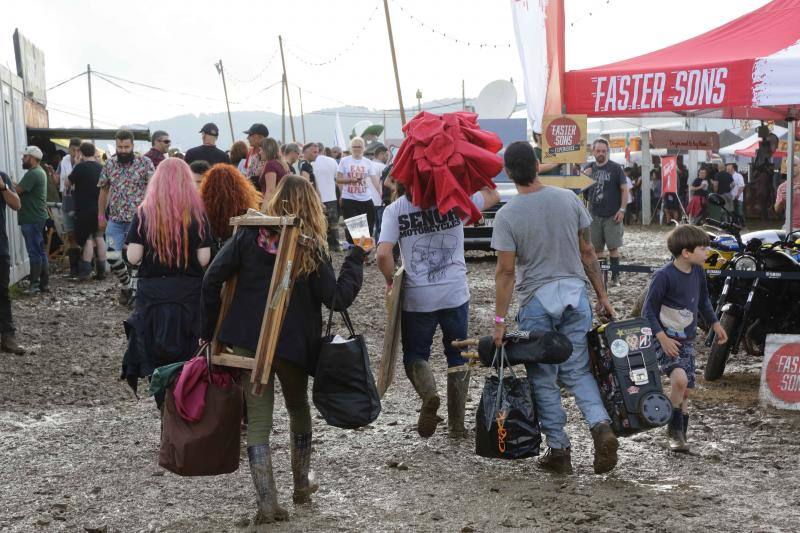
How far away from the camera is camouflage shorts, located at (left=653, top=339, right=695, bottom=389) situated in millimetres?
5984

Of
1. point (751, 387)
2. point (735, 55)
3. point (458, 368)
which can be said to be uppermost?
point (735, 55)

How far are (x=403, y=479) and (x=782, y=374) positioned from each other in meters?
2.98

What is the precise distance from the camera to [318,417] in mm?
7148

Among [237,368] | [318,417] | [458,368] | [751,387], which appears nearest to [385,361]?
[458,368]

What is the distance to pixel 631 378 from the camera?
5.56 metres

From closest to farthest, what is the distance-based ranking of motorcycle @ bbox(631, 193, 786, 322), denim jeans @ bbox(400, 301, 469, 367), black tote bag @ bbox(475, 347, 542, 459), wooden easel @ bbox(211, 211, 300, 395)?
wooden easel @ bbox(211, 211, 300, 395) → black tote bag @ bbox(475, 347, 542, 459) → denim jeans @ bbox(400, 301, 469, 367) → motorcycle @ bbox(631, 193, 786, 322)

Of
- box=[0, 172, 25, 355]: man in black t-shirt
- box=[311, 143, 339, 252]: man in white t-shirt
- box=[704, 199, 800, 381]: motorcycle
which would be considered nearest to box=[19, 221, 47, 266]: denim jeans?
box=[0, 172, 25, 355]: man in black t-shirt

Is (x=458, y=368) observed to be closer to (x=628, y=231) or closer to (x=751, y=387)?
(x=751, y=387)

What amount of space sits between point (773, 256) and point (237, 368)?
4.88 meters

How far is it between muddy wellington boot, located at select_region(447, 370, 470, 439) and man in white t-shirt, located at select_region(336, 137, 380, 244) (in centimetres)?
1061

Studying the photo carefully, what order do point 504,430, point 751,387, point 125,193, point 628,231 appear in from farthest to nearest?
point 628,231
point 125,193
point 751,387
point 504,430

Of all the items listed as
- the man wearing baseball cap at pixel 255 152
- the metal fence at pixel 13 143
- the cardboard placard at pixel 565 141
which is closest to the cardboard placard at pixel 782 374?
the cardboard placard at pixel 565 141

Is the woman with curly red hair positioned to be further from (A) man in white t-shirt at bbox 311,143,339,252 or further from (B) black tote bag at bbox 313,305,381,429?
(A) man in white t-shirt at bbox 311,143,339,252

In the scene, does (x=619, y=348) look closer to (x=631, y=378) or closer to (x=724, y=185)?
(x=631, y=378)
